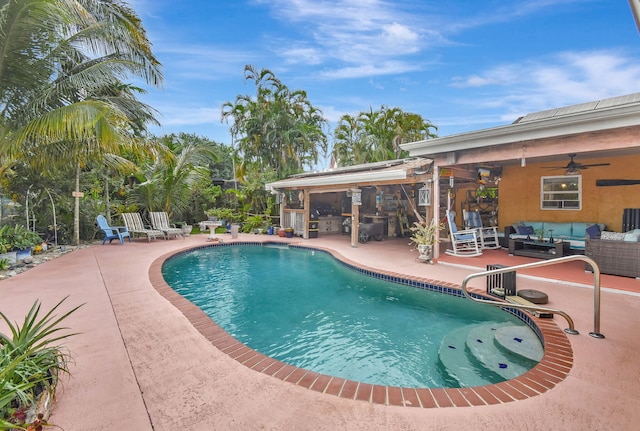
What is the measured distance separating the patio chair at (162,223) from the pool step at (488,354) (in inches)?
492

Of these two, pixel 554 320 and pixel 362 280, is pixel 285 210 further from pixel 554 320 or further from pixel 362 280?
pixel 554 320

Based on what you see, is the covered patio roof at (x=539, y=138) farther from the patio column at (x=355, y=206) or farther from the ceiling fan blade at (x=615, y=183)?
the patio column at (x=355, y=206)

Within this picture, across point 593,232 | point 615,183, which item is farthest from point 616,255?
point 615,183

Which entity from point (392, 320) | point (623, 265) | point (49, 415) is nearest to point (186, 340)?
point (49, 415)

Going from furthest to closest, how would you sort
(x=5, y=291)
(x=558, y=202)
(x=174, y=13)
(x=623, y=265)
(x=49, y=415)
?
(x=174, y=13) < (x=558, y=202) < (x=623, y=265) < (x=5, y=291) < (x=49, y=415)

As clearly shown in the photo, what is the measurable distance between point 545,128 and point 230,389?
684 centimetres

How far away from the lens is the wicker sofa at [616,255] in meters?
6.14

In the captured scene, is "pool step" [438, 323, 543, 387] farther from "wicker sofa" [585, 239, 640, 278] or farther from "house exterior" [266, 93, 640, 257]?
"house exterior" [266, 93, 640, 257]

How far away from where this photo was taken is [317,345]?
170 inches

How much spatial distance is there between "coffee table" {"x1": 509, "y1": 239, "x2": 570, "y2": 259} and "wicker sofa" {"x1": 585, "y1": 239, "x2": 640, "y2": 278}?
1114mm

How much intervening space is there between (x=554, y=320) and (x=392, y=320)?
7.49 ft

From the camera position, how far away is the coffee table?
789cm

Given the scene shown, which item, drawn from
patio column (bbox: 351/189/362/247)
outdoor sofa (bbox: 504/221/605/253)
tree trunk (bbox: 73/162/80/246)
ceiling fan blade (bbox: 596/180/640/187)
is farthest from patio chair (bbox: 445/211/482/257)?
tree trunk (bbox: 73/162/80/246)

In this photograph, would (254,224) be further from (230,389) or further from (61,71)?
(230,389)
